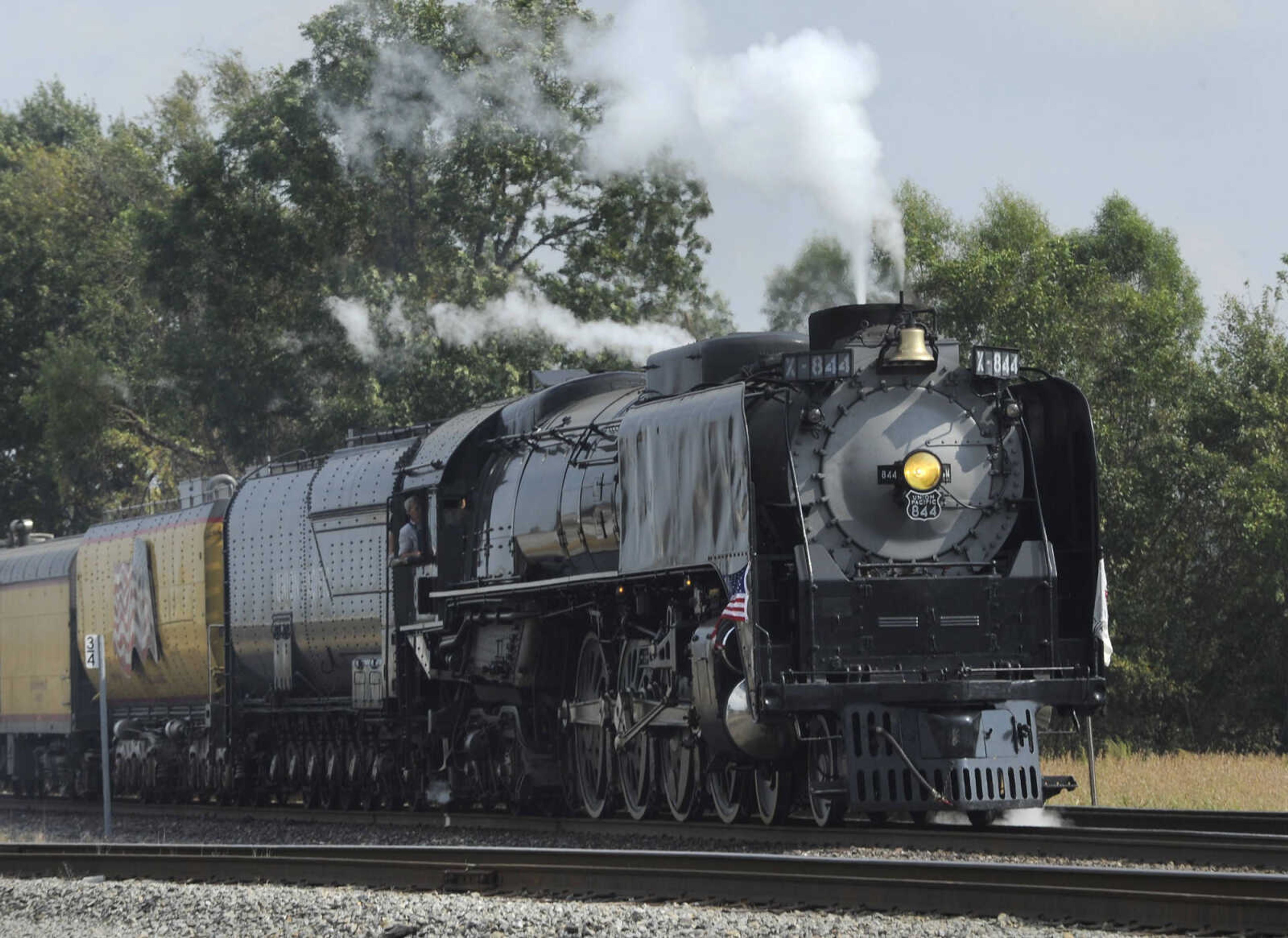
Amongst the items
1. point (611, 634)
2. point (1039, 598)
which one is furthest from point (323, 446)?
point (1039, 598)

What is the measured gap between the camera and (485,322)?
Answer: 33.8 meters

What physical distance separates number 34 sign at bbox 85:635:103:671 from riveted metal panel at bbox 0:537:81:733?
297 inches

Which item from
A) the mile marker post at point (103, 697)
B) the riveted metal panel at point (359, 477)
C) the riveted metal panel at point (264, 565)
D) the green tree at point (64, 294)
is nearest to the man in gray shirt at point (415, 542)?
the riveted metal panel at point (359, 477)

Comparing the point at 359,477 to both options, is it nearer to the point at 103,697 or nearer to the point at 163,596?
the point at 103,697

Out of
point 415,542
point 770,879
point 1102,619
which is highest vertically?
point 415,542

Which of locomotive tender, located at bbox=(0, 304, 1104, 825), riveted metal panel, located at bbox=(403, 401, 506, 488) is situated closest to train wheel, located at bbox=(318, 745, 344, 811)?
locomotive tender, located at bbox=(0, 304, 1104, 825)

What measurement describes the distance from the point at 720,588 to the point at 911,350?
2172 mm

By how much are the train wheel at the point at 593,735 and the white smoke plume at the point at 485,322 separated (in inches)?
530

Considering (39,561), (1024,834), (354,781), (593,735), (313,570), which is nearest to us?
(1024,834)

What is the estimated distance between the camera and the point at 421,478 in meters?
17.5

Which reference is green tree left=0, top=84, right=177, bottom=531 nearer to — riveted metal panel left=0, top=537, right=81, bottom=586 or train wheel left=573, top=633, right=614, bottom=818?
riveted metal panel left=0, top=537, right=81, bottom=586

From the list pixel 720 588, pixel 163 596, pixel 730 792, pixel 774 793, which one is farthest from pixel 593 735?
pixel 163 596

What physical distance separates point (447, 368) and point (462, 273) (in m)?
1.92

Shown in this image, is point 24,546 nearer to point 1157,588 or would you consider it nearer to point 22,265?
point 1157,588
